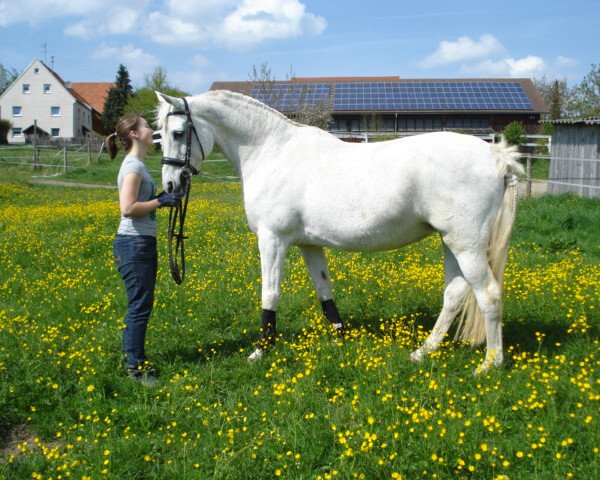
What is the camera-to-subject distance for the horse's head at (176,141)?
4668mm

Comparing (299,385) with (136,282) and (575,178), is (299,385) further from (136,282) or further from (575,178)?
(575,178)

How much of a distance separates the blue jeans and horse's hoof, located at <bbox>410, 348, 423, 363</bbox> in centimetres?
230

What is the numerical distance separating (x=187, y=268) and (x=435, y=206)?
4.81m

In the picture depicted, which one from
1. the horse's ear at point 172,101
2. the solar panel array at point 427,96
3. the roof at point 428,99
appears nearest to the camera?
the horse's ear at point 172,101

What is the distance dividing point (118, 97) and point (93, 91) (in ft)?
83.7

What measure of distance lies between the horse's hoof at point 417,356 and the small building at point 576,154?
12931 mm

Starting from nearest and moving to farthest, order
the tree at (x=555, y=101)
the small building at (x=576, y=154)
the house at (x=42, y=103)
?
1. the small building at (x=576, y=154)
2. the tree at (x=555, y=101)
3. the house at (x=42, y=103)

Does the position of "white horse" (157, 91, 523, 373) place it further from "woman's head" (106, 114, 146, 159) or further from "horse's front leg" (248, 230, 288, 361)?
"woman's head" (106, 114, 146, 159)

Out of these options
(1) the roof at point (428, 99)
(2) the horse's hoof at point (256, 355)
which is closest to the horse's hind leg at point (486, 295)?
(2) the horse's hoof at point (256, 355)

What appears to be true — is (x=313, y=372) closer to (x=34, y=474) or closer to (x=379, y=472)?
(x=379, y=472)

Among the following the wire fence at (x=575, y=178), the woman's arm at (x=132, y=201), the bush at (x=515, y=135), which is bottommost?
the woman's arm at (x=132, y=201)

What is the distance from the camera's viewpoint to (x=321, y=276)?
17.6 ft

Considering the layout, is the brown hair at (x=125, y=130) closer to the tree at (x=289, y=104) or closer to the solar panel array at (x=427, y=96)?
the tree at (x=289, y=104)

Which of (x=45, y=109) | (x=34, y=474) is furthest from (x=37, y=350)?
(x=45, y=109)
